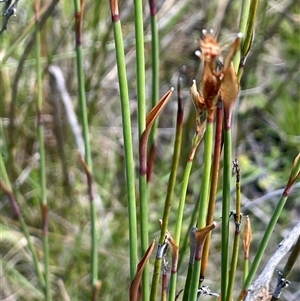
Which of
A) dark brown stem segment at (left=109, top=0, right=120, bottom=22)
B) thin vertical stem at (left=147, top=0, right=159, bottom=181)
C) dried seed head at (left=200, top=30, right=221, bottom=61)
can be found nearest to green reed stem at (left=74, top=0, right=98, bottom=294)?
thin vertical stem at (left=147, top=0, right=159, bottom=181)

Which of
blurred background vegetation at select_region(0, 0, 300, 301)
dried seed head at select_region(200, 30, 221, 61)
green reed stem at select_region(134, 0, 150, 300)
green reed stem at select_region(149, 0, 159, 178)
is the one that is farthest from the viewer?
blurred background vegetation at select_region(0, 0, 300, 301)

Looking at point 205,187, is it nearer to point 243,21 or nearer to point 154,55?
point 243,21

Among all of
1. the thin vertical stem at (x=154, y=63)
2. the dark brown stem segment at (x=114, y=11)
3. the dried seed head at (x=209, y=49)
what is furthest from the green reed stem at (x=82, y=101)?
the dried seed head at (x=209, y=49)

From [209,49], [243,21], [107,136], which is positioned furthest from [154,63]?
[107,136]

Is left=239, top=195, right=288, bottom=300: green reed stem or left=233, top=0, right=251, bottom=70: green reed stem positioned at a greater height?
left=233, top=0, right=251, bottom=70: green reed stem

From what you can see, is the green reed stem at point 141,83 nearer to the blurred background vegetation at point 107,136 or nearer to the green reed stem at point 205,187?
the green reed stem at point 205,187

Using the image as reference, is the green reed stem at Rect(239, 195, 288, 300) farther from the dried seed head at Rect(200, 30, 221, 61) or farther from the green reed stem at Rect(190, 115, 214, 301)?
the dried seed head at Rect(200, 30, 221, 61)

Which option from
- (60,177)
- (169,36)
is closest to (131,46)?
(169,36)

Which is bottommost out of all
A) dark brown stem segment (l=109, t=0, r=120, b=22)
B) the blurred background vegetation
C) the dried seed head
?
the blurred background vegetation
